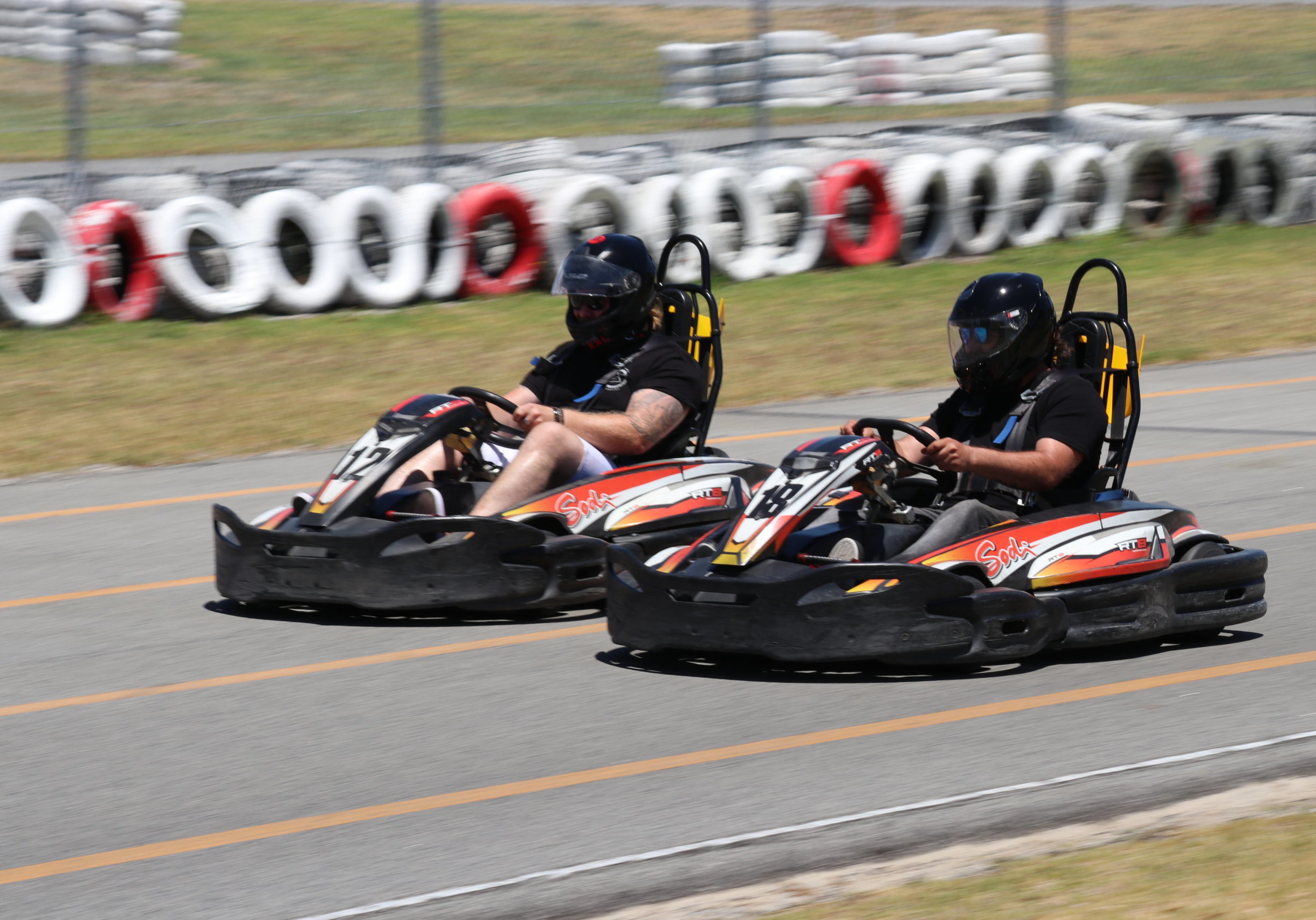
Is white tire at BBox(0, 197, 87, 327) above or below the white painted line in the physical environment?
above

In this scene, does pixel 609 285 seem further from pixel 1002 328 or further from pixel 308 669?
pixel 308 669

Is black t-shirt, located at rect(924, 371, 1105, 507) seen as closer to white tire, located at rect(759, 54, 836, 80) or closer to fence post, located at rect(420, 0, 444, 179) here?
fence post, located at rect(420, 0, 444, 179)

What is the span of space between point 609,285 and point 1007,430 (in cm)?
167

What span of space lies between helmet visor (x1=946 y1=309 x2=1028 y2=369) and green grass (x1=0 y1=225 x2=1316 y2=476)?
5413 millimetres

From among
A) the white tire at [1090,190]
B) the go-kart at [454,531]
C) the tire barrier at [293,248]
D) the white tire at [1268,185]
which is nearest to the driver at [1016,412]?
the go-kart at [454,531]

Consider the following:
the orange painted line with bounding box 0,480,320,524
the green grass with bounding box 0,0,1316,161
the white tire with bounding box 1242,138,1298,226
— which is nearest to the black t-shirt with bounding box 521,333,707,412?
the orange painted line with bounding box 0,480,320,524

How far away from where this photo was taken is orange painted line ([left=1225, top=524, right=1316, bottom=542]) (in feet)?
24.7

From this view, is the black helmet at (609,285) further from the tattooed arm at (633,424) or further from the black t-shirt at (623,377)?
the tattooed arm at (633,424)

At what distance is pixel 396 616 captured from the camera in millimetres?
6535

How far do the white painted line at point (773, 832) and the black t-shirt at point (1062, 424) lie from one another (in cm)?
137

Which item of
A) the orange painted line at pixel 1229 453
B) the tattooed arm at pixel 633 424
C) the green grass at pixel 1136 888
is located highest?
the tattooed arm at pixel 633 424

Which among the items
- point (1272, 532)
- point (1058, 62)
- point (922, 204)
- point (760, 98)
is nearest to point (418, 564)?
point (1272, 532)

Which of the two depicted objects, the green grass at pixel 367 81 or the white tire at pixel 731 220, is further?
the white tire at pixel 731 220

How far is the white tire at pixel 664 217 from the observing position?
1550cm
